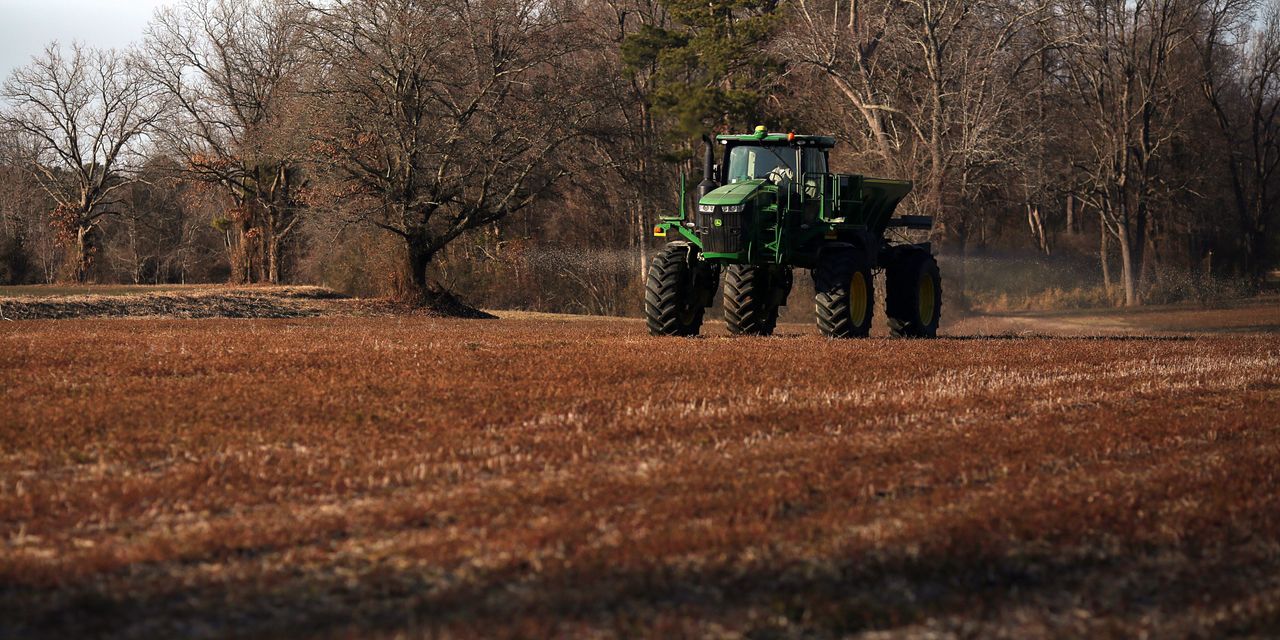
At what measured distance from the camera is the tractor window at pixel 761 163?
68.0 feet

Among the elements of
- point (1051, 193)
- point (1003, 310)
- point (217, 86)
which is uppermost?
point (217, 86)

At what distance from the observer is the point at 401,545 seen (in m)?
6.25

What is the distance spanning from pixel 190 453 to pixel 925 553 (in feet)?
16.4

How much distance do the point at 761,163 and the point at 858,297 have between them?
8.61 feet

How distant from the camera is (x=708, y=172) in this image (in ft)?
66.3

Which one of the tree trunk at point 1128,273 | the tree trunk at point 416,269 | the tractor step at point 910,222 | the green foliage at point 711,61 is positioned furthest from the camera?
the tree trunk at point 1128,273

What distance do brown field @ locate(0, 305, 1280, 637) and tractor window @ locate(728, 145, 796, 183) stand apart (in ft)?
24.1

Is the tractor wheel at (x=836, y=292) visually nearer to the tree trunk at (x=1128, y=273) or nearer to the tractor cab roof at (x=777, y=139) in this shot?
the tractor cab roof at (x=777, y=139)

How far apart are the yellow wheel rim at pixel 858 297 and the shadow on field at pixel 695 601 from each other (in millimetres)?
14521

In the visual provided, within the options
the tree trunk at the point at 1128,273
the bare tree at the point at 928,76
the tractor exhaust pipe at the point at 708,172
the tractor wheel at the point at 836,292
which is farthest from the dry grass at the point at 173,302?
the tree trunk at the point at 1128,273

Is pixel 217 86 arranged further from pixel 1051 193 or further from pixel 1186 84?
pixel 1186 84

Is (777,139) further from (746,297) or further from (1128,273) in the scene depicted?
(1128,273)

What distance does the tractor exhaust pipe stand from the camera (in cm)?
2008

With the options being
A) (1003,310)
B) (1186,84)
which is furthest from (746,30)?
(1186,84)
